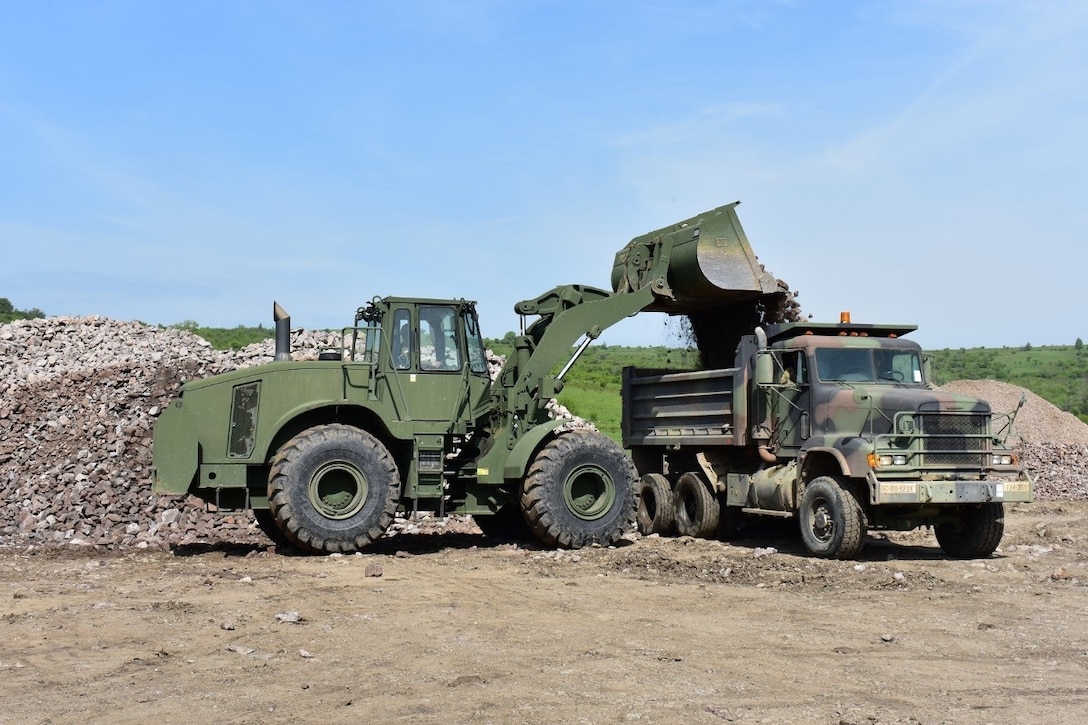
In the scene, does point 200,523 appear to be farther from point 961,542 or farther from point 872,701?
point 872,701

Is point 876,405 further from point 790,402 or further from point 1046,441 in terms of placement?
point 1046,441

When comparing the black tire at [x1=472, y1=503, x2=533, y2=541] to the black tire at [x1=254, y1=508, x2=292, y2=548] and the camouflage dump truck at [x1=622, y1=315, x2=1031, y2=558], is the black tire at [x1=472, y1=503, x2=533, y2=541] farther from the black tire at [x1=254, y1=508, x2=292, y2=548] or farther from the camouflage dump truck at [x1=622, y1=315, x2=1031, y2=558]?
the black tire at [x1=254, y1=508, x2=292, y2=548]

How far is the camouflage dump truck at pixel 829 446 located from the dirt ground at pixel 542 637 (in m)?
0.64

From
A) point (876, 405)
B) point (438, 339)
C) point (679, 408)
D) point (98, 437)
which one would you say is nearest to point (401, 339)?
point (438, 339)

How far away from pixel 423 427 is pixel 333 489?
1364 mm

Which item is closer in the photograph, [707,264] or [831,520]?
[831,520]

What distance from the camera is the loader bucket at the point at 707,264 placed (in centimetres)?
1482

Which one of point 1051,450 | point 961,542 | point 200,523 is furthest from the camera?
point 1051,450

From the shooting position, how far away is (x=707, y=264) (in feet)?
48.4

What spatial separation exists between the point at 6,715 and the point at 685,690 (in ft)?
12.5

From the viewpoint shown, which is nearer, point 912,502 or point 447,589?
point 447,589

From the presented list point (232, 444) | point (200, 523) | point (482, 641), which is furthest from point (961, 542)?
point (200, 523)

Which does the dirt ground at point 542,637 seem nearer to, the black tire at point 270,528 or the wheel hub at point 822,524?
the wheel hub at point 822,524

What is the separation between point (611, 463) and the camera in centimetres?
1392
